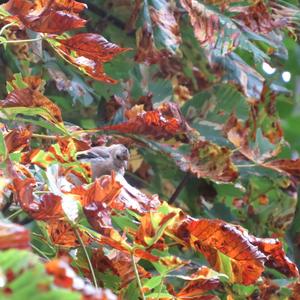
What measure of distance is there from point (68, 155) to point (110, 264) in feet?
0.49

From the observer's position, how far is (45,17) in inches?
37.7

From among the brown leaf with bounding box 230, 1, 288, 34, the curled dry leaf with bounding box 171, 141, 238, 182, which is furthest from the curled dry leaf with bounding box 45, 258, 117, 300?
the brown leaf with bounding box 230, 1, 288, 34

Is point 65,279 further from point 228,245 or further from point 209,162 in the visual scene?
point 209,162

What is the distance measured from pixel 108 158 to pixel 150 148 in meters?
0.09

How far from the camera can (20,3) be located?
0.99 metres

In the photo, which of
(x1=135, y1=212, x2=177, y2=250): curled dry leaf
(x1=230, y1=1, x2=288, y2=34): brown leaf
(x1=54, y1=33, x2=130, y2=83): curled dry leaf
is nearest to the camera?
(x1=135, y1=212, x2=177, y2=250): curled dry leaf

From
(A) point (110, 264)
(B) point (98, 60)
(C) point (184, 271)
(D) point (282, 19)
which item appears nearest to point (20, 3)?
(B) point (98, 60)

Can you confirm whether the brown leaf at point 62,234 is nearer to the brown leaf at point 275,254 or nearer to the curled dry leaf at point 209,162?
the brown leaf at point 275,254

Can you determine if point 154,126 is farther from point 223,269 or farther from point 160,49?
point 160,49

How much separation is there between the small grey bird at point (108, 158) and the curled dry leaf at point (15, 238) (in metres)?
0.93

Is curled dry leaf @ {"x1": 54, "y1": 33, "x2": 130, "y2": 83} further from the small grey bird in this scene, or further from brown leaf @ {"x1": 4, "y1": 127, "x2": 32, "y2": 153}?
the small grey bird

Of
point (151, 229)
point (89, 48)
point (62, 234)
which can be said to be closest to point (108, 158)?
point (89, 48)

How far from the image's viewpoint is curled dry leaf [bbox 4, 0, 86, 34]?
95cm

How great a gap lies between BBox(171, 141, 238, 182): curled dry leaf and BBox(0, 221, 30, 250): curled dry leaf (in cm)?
94
